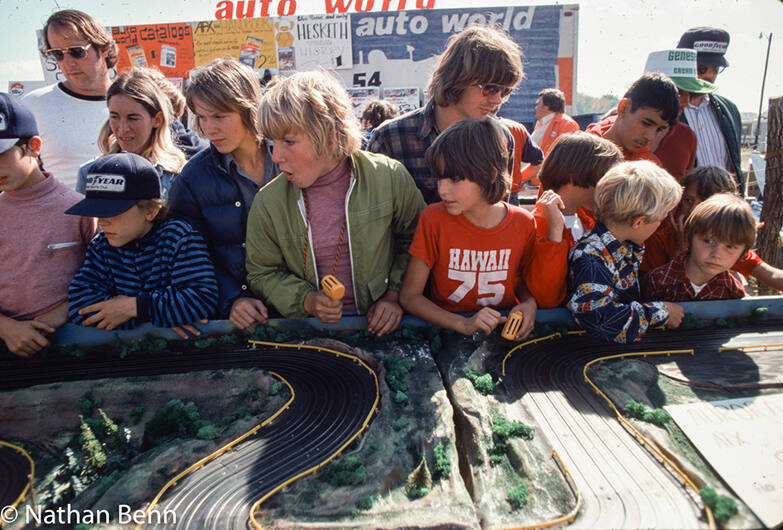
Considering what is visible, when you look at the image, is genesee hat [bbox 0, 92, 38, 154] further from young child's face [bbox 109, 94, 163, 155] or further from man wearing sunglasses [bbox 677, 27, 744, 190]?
man wearing sunglasses [bbox 677, 27, 744, 190]

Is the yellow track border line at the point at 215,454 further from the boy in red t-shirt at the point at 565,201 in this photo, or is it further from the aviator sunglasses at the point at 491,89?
the aviator sunglasses at the point at 491,89

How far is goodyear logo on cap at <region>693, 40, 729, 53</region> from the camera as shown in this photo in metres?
3.99

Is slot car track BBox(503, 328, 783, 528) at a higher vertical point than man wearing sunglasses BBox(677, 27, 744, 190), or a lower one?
lower

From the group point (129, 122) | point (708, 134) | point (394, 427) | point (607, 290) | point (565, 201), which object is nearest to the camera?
point (394, 427)

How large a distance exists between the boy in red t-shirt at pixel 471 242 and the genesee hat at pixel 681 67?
2.37 m

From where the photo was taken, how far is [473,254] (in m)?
2.18

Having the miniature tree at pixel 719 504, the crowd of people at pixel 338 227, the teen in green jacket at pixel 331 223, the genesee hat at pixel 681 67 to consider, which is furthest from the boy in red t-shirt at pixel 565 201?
the genesee hat at pixel 681 67

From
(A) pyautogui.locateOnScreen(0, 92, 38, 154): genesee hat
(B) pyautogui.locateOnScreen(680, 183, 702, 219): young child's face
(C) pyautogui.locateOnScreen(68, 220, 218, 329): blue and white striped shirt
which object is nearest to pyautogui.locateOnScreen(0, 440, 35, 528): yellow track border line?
(C) pyautogui.locateOnScreen(68, 220, 218, 329): blue and white striped shirt

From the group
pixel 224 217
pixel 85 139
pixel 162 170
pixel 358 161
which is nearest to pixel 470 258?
pixel 358 161

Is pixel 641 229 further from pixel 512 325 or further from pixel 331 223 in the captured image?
pixel 331 223

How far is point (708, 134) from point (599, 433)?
3.46 m

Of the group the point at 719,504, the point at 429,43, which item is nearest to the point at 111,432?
the point at 719,504

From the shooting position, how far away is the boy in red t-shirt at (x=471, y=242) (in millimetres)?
2027

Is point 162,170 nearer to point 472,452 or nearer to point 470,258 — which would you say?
point 470,258
